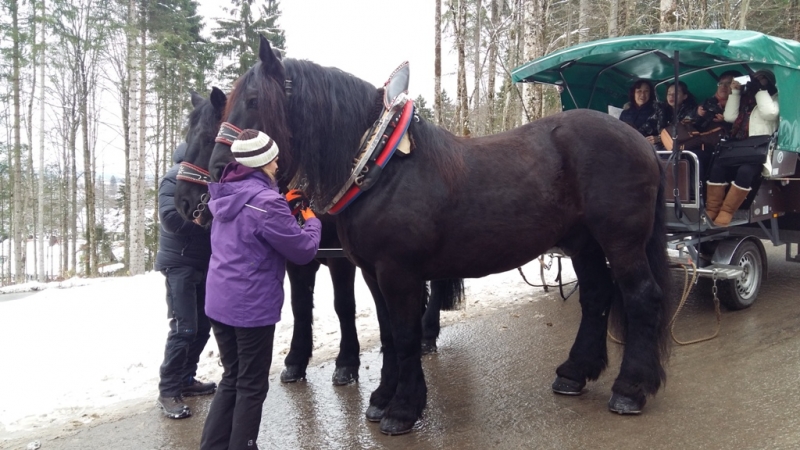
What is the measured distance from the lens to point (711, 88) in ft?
20.0

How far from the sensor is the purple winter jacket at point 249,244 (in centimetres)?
243

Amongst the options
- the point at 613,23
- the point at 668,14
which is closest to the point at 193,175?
the point at 668,14

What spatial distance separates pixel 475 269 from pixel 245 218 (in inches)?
53.4

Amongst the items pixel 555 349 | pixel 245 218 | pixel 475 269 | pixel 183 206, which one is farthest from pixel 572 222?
pixel 183 206

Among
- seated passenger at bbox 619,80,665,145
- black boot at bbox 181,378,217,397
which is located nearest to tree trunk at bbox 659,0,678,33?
seated passenger at bbox 619,80,665,145

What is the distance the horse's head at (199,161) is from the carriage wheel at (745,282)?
4.58m

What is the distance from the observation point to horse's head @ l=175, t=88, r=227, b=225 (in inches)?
119

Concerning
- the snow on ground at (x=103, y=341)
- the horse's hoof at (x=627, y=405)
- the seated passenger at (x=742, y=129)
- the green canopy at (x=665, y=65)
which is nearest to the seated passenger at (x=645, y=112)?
the green canopy at (x=665, y=65)

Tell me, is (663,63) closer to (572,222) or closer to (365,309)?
(572,222)

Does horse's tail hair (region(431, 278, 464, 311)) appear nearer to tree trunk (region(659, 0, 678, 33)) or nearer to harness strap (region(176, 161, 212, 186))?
harness strap (region(176, 161, 212, 186))

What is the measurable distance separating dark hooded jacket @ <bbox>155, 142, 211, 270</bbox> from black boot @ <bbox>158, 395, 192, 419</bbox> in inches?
34.7

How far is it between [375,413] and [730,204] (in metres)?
3.67

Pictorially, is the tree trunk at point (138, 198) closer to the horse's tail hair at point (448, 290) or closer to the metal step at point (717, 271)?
the horse's tail hair at point (448, 290)

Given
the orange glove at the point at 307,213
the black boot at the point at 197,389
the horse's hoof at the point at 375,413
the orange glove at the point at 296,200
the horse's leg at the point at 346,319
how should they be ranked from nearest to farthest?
the orange glove at the point at 307,213, the orange glove at the point at 296,200, the horse's hoof at the point at 375,413, the black boot at the point at 197,389, the horse's leg at the point at 346,319
